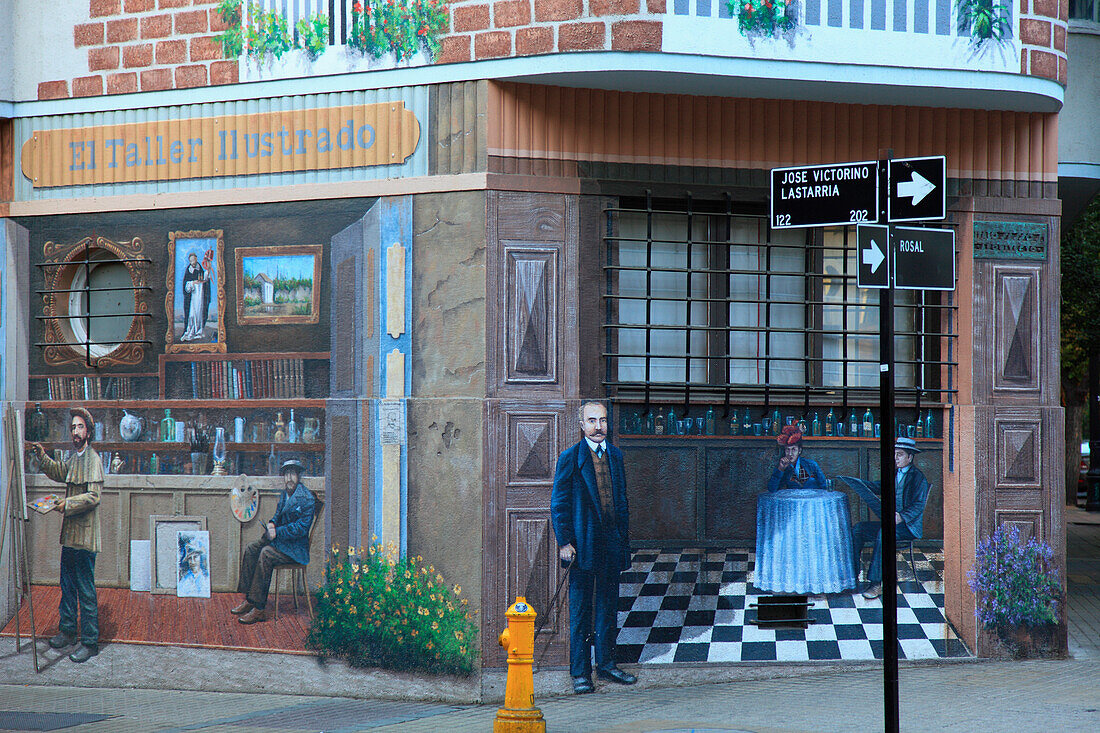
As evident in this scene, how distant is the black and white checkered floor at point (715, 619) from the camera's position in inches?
345

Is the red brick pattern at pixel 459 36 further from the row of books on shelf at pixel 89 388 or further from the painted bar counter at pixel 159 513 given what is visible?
the painted bar counter at pixel 159 513

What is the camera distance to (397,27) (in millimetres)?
8898

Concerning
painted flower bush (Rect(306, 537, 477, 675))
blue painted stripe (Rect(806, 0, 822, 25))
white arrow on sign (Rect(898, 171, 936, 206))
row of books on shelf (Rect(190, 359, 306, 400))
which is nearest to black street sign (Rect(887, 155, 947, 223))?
white arrow on sign (Rect(898, 171, 936, 206))

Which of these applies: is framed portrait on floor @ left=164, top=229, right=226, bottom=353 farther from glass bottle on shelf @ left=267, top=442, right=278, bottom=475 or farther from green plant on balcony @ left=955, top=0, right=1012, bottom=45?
green plant on balcony @ left=955, top=0, right=1012, bottom=45

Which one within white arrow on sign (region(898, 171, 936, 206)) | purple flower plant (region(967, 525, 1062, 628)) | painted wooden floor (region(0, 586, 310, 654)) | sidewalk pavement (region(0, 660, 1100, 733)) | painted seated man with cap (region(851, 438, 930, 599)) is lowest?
sidewalk pavement (region(0, 660, 1100, 733))

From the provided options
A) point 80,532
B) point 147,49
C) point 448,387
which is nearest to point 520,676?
point 448,387

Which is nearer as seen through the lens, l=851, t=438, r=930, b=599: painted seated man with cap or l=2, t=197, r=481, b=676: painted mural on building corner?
l=2, t=197, r=481, b=676: painted mural on building corner

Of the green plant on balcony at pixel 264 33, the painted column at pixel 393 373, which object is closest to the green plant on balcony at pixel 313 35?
the green plant on balcony at pixel 264 33

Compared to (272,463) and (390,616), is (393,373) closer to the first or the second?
(272,463)

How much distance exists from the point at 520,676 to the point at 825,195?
3.60 m

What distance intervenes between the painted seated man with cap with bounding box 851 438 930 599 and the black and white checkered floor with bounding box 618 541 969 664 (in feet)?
0.87

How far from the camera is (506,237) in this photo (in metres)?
8.69

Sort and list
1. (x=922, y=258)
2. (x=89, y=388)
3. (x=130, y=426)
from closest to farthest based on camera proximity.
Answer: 1. (x=922, y=258)
2. (x=130, y=426)
3. (x=89, y=388)

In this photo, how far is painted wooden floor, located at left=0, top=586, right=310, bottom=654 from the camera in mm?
8992
